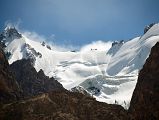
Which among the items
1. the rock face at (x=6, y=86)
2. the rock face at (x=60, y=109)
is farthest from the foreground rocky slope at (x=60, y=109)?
the rock face at (x=6, y=86)

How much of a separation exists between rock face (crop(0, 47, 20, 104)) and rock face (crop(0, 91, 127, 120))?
22.6 metres

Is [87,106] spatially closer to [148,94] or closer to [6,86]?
[148,94]

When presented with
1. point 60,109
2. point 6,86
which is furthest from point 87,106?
point 6,86

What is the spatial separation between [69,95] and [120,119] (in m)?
18.8

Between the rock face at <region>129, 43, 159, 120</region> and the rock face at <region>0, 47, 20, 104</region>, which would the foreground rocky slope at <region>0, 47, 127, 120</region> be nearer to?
the rock face at <region>129, 43, 159, 120</region>

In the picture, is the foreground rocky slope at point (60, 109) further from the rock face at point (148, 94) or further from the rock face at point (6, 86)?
the rock face at point (6, 86)

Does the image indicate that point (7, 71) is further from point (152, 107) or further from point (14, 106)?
point (152, 107)

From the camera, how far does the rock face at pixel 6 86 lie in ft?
470

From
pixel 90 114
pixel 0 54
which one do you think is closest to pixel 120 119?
pixel 90 114

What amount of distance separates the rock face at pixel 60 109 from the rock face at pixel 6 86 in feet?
74.2

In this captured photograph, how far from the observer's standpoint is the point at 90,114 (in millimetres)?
119188

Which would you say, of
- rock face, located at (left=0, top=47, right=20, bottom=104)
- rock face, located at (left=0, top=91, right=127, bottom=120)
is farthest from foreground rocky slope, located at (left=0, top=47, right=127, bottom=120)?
rock face, located at (left=0, top=47, right=20, bottom=104)

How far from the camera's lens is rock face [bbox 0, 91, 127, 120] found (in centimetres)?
11319

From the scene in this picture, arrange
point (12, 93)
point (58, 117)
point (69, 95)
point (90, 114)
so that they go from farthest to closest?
point (12, 93) < point (69, 95) < point (90, 114) < point (58, 117)
